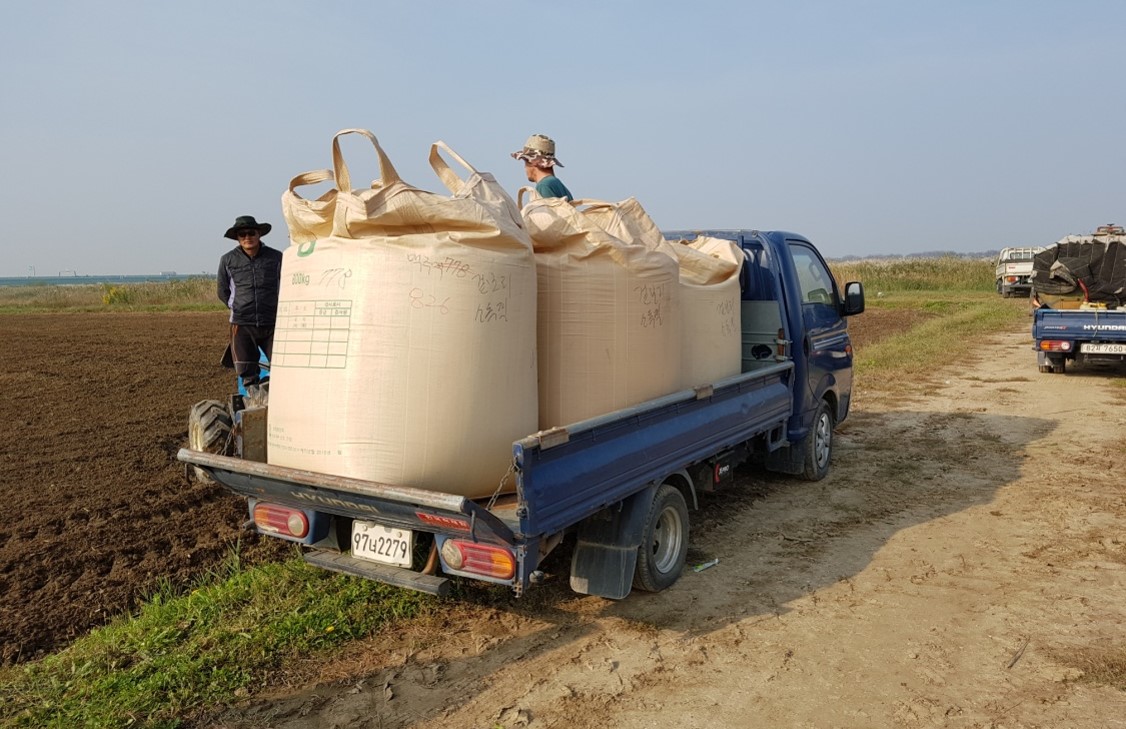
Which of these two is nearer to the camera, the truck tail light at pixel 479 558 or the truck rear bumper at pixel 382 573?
the truck tail light at pixel 479 558

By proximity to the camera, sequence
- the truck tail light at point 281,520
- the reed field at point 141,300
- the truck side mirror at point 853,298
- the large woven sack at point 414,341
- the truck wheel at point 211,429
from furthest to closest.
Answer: the reed field at point 141,300
the truck side mirror at point 853,298
the truck wheel at point 211,429
the truck tail light at point 281,520
the large woven sack at point 414,341

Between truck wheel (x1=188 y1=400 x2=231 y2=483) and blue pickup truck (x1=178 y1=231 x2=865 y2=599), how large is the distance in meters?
1.20

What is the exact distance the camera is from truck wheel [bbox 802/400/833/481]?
617 centimetres

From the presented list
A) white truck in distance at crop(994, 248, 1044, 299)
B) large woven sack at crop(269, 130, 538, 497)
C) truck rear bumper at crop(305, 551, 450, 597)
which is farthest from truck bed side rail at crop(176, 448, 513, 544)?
white truck in distance at crop(994, 248, 1044, 299)

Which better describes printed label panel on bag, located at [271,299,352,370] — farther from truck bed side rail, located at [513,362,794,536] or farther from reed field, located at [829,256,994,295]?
reed field, located at [829,256,994,295]

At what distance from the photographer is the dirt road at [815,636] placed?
3020 millimetres

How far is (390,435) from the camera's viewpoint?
123 inches

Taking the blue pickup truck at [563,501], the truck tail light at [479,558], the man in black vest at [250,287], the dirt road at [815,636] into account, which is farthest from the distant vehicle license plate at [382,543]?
the man in black vest at [250,287]

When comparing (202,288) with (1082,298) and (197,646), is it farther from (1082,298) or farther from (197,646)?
(197,646)

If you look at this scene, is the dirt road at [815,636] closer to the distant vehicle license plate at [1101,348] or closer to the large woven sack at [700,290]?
the large woven sack at [700,290]

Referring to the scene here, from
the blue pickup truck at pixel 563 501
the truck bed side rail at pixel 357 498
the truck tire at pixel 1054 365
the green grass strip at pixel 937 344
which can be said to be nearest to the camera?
the truck bed side rail at pixel 357 498

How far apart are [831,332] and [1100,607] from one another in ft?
9.52

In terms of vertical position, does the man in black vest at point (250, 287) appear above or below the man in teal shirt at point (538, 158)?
below

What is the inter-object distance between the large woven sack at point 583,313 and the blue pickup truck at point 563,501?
0.81ft
